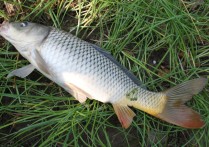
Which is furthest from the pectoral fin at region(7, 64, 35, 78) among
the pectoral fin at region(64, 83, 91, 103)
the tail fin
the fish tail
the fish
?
the tail fin

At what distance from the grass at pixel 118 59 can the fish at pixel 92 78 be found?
0.17 meters

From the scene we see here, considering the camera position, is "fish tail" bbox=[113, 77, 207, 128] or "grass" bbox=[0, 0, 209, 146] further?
"grass" bbox=[0, 0, 209, 146]

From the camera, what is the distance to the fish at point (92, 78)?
2568 millimetres

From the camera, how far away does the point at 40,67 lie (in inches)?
102

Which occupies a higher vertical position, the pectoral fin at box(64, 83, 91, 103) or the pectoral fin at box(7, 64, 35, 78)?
the pectoral fin at box(7, 64, 35, 78)

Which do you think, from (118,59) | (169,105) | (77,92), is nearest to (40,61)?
(77,92)

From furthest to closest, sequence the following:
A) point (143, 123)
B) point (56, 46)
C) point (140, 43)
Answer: point (140, 43) < point (143, 123) < point (56, 46)

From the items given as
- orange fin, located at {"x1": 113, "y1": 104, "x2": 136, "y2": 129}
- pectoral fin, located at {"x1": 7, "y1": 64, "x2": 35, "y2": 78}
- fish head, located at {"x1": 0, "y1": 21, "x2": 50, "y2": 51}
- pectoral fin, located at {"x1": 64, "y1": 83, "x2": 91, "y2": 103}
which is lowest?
orange fin, located at {"x1": 113, "y1": 104, "x2": 136, "y2": 129}

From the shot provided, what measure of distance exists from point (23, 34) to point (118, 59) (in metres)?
0.78

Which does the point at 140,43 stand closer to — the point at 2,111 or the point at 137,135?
the point at 137,135

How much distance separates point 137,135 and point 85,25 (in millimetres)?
963

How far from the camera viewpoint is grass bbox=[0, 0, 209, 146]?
272 centimetres

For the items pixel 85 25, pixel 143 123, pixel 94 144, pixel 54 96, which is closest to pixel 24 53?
pixel 54 96

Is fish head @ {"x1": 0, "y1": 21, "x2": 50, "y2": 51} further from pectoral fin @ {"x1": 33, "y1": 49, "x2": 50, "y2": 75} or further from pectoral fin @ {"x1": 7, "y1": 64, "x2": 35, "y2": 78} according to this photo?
pectoral fin @ {"x1": 7, "y1": 64, "x2": 35, "y2": 78}
